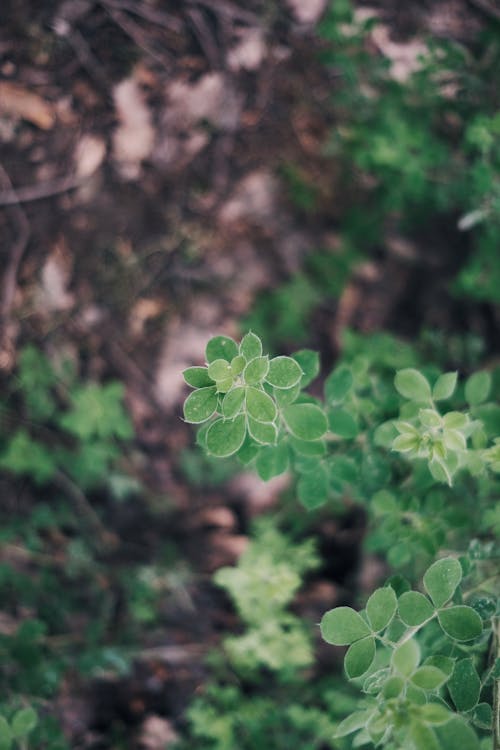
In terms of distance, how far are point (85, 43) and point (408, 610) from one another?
10.4 ft

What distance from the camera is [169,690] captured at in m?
2.94

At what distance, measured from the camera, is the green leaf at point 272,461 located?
1607mm

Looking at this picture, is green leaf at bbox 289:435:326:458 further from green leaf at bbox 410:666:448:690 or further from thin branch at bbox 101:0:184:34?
thin branch at bbox 101:0:184:34

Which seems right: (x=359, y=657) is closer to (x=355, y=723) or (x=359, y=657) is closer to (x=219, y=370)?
(x=355, y=723)

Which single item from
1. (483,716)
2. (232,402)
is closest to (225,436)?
(232,402)

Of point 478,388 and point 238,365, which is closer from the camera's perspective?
point 238,365

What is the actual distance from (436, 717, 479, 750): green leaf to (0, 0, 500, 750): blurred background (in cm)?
140

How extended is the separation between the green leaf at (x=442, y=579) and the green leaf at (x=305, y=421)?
43cm

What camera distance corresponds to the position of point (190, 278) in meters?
3.53

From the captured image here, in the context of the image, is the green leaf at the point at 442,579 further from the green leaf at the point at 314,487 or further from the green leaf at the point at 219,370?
the green leaf at the point at 219,370

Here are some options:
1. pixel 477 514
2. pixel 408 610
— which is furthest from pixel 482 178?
pixel 408 610

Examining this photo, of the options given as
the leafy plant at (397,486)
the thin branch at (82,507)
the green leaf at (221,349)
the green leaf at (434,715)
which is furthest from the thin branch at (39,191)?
the green leaf at (434,715)

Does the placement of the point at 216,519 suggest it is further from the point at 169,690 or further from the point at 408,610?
the point at 408,610

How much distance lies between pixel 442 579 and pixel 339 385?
0.64 meters
